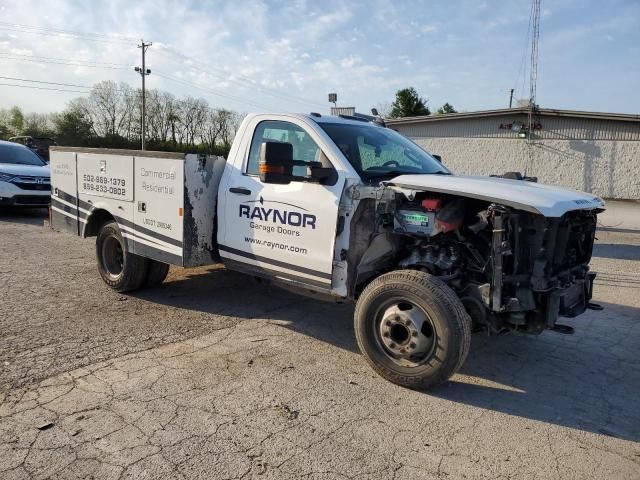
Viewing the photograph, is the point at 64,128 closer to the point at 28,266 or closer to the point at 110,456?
the point at 28,266

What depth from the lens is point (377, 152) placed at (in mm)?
4992

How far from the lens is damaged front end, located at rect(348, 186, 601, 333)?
12.6 feet

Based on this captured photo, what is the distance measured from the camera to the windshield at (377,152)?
4686mm

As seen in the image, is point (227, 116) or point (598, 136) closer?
point (598, 136)

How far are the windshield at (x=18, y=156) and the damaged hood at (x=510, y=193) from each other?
1268 centimetres

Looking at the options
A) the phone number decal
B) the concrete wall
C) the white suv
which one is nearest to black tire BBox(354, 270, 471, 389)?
the phone number decal

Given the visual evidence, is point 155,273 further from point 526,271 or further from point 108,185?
point 526,271

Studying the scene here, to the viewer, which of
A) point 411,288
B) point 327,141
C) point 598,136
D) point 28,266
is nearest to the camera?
point 411,288

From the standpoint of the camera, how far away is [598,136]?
2170cm

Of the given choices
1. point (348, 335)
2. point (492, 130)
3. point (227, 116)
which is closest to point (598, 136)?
point (492, 130)

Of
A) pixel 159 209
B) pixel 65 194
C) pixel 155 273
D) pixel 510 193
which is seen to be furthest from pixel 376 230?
pixel 65 194

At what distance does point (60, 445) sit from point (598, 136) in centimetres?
2346

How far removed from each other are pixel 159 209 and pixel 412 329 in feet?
9.86

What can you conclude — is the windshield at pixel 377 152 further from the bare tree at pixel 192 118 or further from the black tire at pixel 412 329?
the bare tree at pixel 192 118
